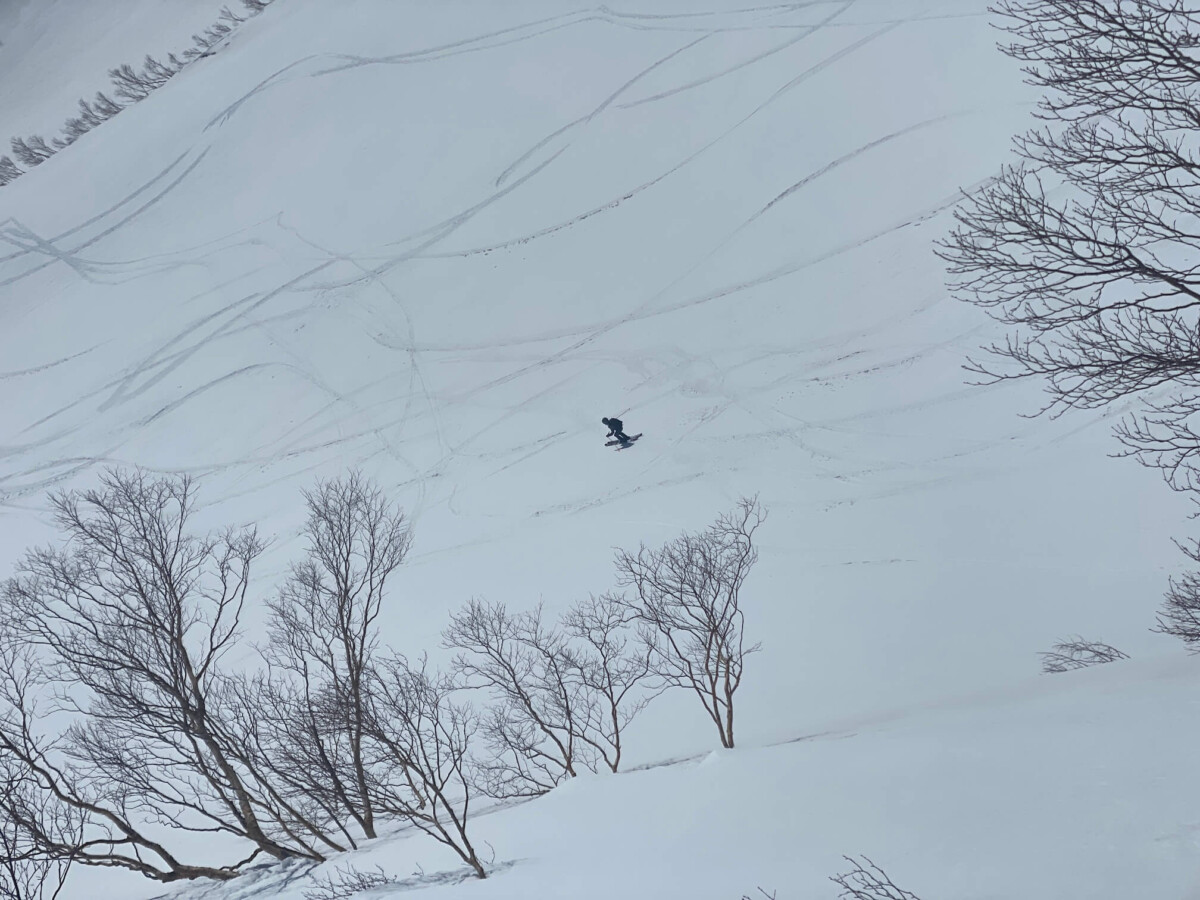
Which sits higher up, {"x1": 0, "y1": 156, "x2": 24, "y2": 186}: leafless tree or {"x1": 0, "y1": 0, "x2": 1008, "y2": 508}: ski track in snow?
{"x1": 0, "y1": 156, "x2": 24, "y2": 186}: leafless tree

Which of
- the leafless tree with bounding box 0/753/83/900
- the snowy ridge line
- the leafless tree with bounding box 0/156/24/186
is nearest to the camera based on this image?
the leafless tree with bounding box 0/753/83/900

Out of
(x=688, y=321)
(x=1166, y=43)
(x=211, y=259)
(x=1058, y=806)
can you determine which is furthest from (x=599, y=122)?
(x=1058, y=806)

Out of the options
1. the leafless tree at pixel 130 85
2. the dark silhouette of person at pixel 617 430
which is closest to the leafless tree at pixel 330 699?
the dark silhouette of person at pixel 617 430

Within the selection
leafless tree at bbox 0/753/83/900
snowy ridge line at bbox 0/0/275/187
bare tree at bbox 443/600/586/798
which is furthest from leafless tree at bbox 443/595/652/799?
snowy ridge line at bbox 0/0/275/187

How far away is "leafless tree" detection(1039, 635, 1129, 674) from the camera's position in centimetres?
1409

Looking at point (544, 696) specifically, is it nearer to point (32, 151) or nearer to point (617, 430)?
point (617, 430)

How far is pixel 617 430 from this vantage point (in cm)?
2483

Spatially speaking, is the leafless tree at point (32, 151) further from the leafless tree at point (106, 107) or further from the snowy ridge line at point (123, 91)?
the leafless tree at point (106, 107)

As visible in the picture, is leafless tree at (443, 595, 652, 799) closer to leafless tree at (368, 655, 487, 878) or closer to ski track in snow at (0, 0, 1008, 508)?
leafless tree at (368, 655, 487, 878)

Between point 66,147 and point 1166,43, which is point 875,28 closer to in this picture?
point 1166,43

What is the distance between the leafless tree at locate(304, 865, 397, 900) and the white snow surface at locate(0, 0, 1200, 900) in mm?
609

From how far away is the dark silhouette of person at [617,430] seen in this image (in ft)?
80.9

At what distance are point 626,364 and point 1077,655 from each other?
1683 cm

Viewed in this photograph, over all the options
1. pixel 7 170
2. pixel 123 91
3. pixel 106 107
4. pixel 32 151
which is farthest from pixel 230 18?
pixel 7 170
